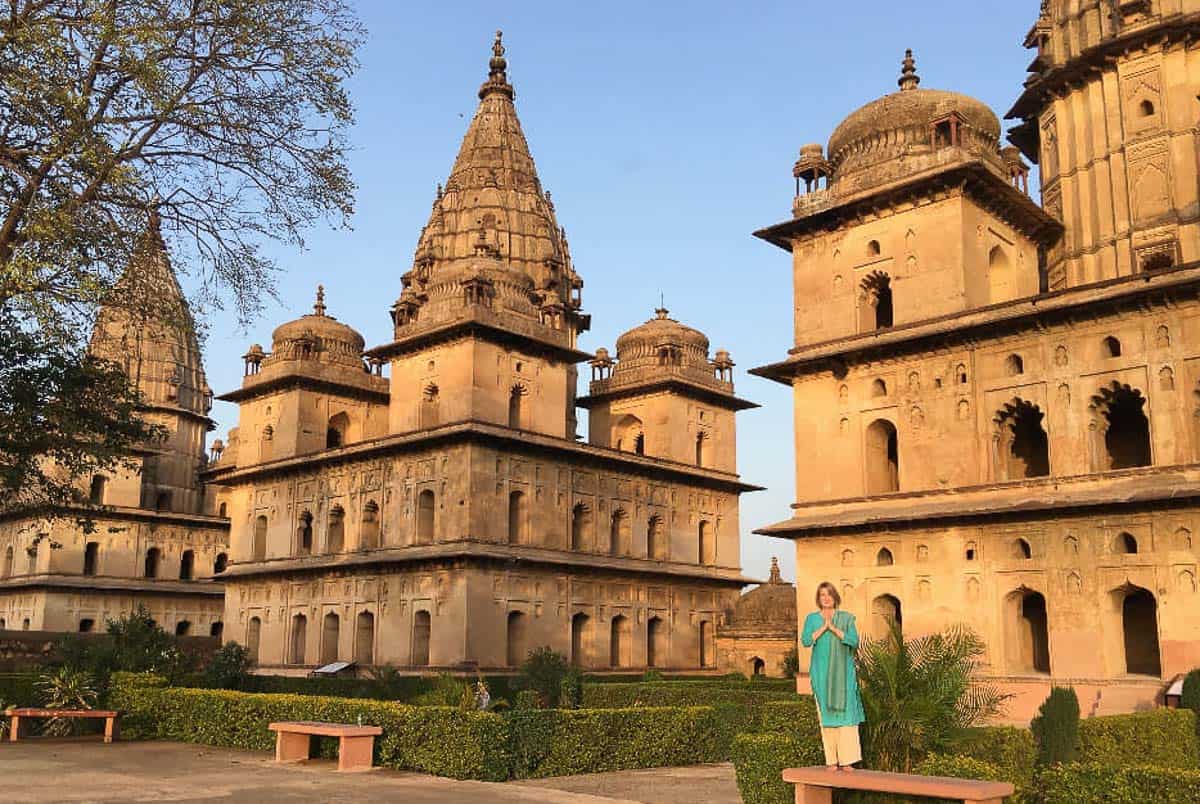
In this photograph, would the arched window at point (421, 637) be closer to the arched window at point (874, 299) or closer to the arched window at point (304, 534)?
the arched window at point (304, 534)

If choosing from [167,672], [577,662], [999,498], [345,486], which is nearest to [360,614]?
[345,486]

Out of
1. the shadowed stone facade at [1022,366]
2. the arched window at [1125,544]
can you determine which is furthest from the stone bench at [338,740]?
the arched window at [1125,544]

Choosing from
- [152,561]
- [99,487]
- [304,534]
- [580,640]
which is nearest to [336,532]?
[304,534]

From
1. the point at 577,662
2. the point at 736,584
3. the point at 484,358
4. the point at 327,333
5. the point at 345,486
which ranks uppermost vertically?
the point at 327,333

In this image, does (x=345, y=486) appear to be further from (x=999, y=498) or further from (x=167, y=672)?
(x=999, y=498)

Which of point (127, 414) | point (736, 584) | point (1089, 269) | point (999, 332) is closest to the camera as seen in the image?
point (127, 414)

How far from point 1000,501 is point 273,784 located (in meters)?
16.6

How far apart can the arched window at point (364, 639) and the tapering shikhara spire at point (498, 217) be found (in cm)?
1289

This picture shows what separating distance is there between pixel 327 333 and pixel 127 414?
86.2 ft

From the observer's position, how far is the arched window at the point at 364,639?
38.9 m

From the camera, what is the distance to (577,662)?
1523 inches

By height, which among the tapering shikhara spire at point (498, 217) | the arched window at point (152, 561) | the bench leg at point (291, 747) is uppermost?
the tapering shikhara spire at point (498, 217)

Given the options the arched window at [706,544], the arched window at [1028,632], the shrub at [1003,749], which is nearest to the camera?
the shrub at [1003,749]

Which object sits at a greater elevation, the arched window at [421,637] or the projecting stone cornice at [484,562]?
the projecting stone cornice at [484,562]
